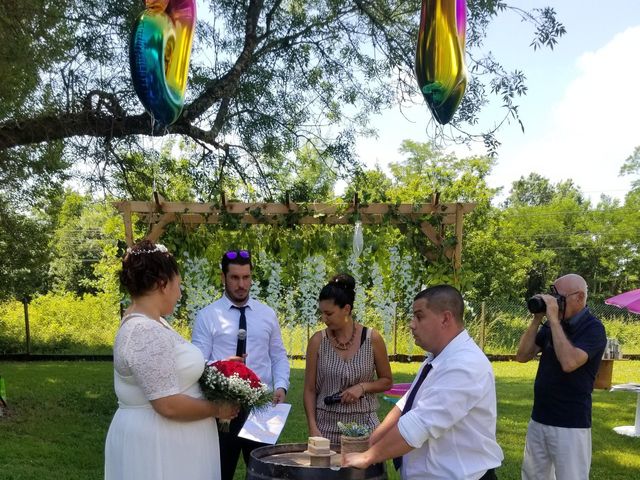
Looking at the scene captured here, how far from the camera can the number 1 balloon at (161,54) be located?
4141 mm

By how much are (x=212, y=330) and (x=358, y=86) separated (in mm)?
5709

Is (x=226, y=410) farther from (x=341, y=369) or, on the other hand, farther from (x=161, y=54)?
(x=161, y=54)

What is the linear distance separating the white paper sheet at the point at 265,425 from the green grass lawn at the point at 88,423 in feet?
9.70

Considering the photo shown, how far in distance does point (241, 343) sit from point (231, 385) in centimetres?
121

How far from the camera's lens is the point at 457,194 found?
79.4 ft

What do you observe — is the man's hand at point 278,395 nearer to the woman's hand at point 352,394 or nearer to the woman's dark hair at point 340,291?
the woman's hand at point 352,394

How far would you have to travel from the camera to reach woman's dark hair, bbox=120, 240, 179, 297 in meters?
2.65

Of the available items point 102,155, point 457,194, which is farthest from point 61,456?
point 457,194

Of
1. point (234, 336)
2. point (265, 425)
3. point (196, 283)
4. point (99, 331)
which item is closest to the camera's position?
point (265, 425)

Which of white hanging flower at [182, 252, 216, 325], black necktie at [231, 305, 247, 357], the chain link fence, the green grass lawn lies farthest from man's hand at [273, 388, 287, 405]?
the chain link fence

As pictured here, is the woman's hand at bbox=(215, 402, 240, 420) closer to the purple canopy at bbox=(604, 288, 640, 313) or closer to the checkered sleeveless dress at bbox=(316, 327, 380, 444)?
the checkered sleeveless dress at bbox=(316, 327, 380, 444)

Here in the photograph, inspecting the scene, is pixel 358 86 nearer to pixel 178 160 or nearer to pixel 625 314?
pixel 178 160

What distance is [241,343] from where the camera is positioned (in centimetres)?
389

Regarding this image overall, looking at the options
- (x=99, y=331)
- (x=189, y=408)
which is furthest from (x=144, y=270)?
(x=99, y=331)
